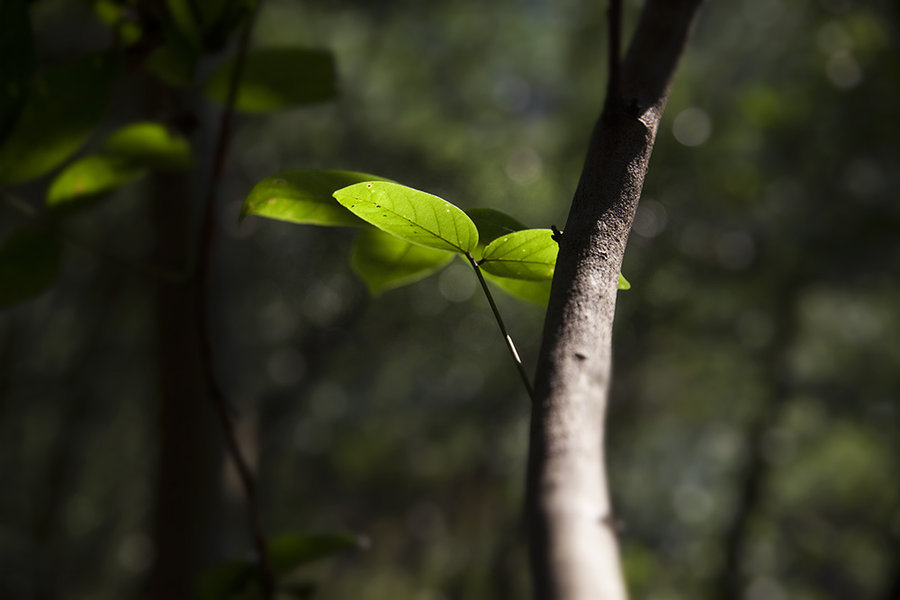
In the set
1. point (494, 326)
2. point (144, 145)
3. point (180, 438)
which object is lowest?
point (494, 326)

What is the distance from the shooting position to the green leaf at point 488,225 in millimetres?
416

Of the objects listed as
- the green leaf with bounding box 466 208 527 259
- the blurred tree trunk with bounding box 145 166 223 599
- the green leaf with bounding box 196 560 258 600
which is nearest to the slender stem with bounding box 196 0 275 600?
the green leaf with bounding box 196 560 258 600

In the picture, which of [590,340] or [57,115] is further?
[57,115]

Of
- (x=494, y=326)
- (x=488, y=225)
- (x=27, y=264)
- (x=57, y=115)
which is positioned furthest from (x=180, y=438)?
(x=494, y=326)

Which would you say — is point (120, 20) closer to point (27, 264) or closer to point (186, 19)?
point (186, 19)

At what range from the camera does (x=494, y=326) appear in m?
4.21

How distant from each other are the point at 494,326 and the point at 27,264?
11.9 ft

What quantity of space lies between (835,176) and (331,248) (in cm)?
304

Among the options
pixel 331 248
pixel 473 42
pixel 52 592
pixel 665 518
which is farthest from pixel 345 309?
pixel 665 518

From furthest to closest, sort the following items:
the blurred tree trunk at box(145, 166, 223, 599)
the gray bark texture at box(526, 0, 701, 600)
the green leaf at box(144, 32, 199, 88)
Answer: the blurred tree trunk at box(145, 166, 223, 599) → the green leaf at box(144, 32, 199, 88) → the gray bark texture at box(526, 0, 701, 600)

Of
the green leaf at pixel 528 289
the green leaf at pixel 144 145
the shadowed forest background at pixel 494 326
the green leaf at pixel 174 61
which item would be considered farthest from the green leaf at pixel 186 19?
the shadowed forest background at pixel 494 326

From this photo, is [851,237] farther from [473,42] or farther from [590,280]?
[590,280]

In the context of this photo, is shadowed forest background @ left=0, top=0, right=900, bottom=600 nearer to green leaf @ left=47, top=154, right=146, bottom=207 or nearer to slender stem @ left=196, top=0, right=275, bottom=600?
green leaf @ left=47, top=154, right=146, bottom=207

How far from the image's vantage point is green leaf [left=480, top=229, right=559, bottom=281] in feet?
1.28
